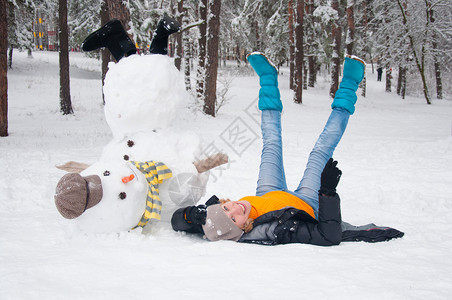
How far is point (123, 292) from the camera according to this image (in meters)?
1.68

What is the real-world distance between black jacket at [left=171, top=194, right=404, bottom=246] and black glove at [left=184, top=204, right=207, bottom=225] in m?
0.05

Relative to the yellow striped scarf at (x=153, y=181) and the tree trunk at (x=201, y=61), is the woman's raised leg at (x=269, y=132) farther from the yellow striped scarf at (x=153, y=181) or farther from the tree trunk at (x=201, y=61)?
the tree trunk at (x=201, y=61)

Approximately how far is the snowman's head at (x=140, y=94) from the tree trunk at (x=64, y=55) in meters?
9.60

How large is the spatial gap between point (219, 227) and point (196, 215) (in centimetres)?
21

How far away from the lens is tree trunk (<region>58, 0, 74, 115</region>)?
1103 cm

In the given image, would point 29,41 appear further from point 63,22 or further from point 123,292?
point 123,292

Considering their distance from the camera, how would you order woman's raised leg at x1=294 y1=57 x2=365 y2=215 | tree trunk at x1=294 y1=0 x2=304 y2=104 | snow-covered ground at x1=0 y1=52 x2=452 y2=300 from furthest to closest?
tree trunk at x1=294 y1=0 x2=304 y2=104, woman's raised leg at x1=294 y1=57 x2=365 y2=215, snow-covered ground at x1=0 y1=52 x2=452 y2=300

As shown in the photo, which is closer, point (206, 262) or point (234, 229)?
point (206, 262)

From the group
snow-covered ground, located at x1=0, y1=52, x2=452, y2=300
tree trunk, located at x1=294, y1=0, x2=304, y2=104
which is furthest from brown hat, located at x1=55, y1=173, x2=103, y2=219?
tree trunk, located at x1=294, y1=0, x2=304, y2=104

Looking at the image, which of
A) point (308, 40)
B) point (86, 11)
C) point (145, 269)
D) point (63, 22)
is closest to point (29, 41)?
point (86, 11)

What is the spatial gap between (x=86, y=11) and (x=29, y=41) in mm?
4272

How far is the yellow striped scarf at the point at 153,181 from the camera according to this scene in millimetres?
2721

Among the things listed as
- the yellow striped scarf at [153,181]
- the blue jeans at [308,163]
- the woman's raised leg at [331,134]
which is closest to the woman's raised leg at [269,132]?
the blue jeans at [308,163]

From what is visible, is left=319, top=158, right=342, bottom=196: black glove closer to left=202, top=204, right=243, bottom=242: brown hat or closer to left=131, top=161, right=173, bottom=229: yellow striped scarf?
left=202, top=204, right=243, bottom=242: brown hat
